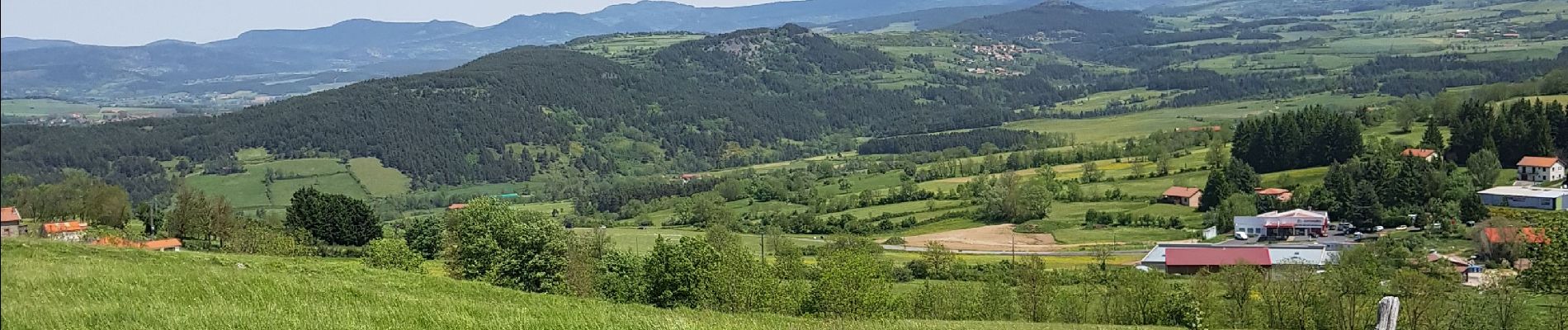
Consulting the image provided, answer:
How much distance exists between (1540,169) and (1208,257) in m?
35.2

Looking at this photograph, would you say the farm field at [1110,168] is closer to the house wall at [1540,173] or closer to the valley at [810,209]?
the valley at [810,209]

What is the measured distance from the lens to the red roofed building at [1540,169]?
7712cm

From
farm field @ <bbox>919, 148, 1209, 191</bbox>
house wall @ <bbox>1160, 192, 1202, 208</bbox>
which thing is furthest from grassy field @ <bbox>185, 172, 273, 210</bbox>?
house wall @ <bbox>1160, 192, 1202, 208</bbox>

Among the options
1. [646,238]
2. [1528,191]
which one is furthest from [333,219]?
[1528,191]

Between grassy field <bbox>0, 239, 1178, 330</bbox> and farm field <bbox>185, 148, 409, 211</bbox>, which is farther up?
grassy field <bbox>0, 239, 1178, 330</bbox>

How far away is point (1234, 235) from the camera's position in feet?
236

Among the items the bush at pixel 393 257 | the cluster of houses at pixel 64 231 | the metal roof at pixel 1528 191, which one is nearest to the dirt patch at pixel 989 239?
the metal roof at pixel 1528 191

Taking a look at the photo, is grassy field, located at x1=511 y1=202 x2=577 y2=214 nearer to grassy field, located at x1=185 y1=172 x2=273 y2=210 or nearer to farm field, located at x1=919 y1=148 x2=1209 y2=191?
grassy field, located at x1=185 y1=172 x2=273 y2=210

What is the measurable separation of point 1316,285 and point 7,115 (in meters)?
43.4

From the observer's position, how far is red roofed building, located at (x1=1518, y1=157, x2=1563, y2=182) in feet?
253

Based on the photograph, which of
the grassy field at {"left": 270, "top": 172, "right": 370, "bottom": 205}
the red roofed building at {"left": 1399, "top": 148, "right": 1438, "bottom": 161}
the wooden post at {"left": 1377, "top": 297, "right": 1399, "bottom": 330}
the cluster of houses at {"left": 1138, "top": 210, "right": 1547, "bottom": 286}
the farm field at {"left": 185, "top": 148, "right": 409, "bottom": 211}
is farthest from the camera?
the grassy field at {"left": 270, "top": 172, "right": 370, "bottom": 205}

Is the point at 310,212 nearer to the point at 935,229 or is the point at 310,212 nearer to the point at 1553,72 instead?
the point at 935,229

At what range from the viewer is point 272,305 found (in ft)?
45.2

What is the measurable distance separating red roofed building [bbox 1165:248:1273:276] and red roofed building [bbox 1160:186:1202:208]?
20.1 meters
